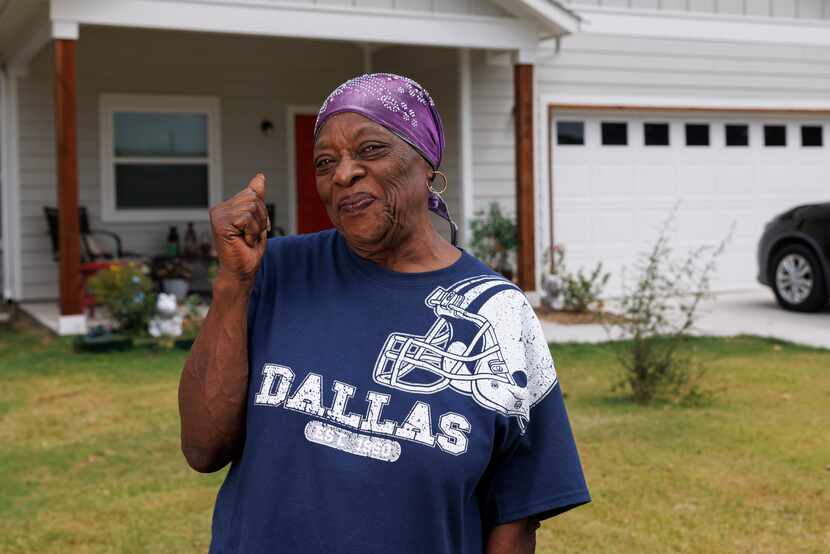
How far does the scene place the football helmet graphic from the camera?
187 cm

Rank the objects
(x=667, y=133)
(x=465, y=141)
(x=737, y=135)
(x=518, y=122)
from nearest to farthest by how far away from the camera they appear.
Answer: (x=518, y=122) → (x=465, y=141) → (x=667, y=133) → (x=737, y=135)

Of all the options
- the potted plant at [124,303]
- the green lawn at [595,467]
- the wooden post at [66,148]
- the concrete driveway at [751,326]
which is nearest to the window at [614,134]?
the concrete driveway at [751,326]

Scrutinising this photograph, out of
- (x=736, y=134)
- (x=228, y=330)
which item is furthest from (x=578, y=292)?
(x=228, y=330)

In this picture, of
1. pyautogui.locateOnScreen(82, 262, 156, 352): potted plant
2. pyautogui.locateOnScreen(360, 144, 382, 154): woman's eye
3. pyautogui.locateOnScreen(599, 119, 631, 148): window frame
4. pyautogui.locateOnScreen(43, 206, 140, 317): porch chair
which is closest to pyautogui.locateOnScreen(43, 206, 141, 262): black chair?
pyautogui.locateOnScreen(43, 206, 140, 317): porch chair

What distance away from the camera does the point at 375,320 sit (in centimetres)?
192

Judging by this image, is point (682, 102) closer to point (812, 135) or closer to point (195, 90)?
point (812, 135)

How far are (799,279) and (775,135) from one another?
349cm

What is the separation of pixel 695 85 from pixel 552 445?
12714 millimetres

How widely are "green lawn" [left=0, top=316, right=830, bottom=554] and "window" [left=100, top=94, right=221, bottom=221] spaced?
17.9 feet

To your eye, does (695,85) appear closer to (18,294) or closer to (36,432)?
(18,294)

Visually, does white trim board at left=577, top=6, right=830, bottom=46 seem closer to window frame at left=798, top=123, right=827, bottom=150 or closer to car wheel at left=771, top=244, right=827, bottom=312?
window frame at left=798, top=123, right=827, bottom=150

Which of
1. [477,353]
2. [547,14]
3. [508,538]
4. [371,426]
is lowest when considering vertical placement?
[508,538]

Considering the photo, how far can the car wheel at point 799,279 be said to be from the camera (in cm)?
1149

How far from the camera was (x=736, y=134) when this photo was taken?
14.4 m
